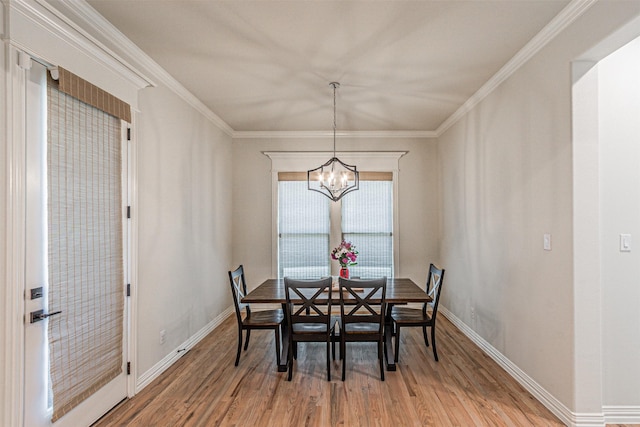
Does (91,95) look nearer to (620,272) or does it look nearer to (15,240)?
(15,240)

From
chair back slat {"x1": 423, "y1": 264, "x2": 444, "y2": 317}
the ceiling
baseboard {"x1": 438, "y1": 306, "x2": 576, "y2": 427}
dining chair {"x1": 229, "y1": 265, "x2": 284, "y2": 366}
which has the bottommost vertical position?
baseboard {"x1": 438, "y1": 306, "x2": 576, "y2": 427}

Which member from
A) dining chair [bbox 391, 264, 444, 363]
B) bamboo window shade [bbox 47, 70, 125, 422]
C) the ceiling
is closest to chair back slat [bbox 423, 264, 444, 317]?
dining chair [bbox 391, 264, 444, 363]

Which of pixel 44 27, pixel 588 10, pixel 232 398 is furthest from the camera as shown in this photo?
pixel 232 398

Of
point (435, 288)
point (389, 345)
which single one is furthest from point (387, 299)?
point (435, 288)

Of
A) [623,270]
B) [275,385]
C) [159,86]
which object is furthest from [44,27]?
[623,270]

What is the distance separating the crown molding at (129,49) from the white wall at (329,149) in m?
1.39

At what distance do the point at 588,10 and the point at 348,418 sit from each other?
3176mm

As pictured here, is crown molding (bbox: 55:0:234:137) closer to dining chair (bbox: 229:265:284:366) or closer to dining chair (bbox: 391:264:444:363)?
dining chair (bbox: 229:265:284:366)

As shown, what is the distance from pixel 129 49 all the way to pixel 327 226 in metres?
3.58

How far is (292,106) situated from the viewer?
424 cm

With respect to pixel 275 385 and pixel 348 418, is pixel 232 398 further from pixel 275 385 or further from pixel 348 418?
pixel 348 418

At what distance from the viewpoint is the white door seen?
1877 mm

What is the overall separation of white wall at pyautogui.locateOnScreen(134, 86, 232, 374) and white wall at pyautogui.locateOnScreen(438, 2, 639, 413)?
3285 mm

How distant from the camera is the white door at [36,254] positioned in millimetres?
1877
